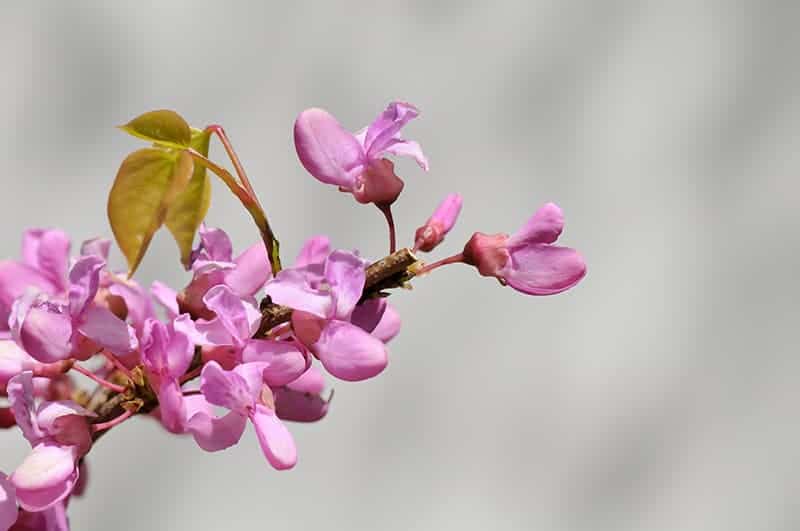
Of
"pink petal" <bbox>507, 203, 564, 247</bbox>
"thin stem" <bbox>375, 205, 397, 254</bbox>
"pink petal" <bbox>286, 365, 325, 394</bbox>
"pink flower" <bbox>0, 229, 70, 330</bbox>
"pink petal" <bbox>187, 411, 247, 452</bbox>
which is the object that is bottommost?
"pink flower" <bbox>0, 229, 70, 330</bbox>

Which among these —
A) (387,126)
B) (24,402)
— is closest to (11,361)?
(24,402)

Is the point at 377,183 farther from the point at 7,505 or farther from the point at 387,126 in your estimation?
the point at 7,505

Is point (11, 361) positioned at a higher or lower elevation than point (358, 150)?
lower

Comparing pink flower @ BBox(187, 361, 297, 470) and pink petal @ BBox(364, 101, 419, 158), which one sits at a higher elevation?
pink petal @ BBox(364, 101, 419, 158)

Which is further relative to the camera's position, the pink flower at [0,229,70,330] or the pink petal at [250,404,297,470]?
the pink flower at [0,229,70,330]

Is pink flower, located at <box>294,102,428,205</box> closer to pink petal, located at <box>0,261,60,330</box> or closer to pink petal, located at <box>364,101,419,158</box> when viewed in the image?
pink petal, located at <box>364,101,419,158</box>

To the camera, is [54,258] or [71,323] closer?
[71,323]

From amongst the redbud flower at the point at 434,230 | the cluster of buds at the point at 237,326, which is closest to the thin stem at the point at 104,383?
the cluster of buds at the point at 237,326

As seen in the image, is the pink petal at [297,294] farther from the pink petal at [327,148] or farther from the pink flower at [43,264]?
the pink flower at [43,264]

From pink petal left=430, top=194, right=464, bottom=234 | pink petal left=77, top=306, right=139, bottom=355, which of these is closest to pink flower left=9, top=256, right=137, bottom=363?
pink petal left=77, top=306, right=139, bottom=355
